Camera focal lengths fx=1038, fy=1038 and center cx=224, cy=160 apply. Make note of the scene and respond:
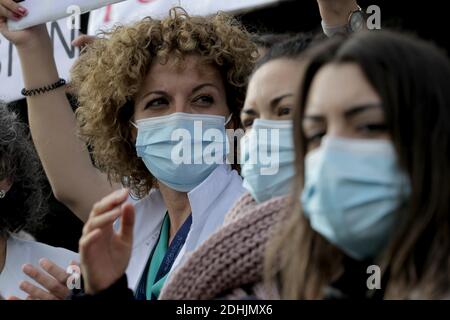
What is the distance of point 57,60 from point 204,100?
128cm

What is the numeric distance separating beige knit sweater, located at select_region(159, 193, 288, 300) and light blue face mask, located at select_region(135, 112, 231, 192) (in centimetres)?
93

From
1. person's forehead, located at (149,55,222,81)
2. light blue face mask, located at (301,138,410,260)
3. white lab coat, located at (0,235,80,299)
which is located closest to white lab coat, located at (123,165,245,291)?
person's forehead, located at (149,55,222,81)

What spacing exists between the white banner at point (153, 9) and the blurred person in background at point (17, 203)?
1.87 feet

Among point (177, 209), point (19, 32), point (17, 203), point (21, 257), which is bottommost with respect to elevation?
point (21, 257)

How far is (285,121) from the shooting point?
2.66 m

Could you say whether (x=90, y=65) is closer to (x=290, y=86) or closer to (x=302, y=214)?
(x=290, y=86)

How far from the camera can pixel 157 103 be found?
3547 mm

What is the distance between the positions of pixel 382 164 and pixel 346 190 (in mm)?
83

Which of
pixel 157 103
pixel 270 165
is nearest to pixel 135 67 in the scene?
pixel 157 103

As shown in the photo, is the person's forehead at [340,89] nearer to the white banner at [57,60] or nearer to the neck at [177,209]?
the neck at [177,209]

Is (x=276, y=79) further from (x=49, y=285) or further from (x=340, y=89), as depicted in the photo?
(x=49, y=285)

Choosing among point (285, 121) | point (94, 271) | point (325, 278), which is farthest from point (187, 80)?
point (325, 278)

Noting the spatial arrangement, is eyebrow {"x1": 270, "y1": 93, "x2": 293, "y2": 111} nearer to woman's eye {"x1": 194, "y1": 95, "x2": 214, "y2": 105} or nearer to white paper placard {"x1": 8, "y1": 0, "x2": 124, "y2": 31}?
woman's eye {"x1": 194, "y1": 95, "x2": 214, "y2": 105}

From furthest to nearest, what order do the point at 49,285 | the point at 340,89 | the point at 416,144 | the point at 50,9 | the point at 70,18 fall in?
the point at 70,18
the point at 50,9
the point at 49,285
the point at 340,89
the point at 416,144
